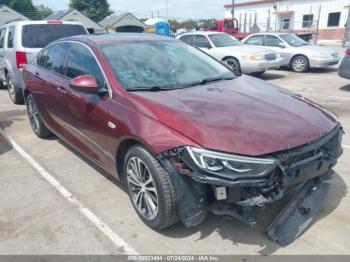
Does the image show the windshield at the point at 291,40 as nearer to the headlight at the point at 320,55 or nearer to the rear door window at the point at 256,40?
the rear door window at the point at 256,40

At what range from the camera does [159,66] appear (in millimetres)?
3828

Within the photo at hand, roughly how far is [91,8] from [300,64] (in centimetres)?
5579

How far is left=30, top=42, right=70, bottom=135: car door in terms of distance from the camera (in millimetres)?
4512

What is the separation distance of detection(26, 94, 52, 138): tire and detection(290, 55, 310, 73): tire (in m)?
9.80

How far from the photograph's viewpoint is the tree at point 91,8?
61.1 meters

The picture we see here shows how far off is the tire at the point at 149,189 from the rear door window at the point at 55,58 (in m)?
1.99

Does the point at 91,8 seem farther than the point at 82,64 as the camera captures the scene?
Yes

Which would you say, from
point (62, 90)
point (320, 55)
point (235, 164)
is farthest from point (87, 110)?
point (320, 55)

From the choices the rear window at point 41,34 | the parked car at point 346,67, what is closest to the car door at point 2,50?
the rear window at point 41,34

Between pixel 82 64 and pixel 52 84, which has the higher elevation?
pixel 82 64

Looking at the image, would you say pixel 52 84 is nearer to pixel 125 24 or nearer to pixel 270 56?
pixel 270 56

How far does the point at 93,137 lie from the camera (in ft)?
12.5

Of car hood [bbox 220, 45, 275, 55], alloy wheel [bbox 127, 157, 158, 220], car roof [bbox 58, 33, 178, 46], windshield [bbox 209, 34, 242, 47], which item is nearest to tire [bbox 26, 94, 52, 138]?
car roof [bbox 58, 33, 178, 46]

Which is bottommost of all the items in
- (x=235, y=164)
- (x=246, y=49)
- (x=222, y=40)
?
(x=246, y=49)
